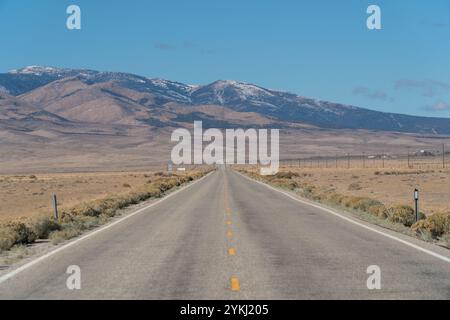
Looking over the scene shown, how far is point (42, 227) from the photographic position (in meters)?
19.9

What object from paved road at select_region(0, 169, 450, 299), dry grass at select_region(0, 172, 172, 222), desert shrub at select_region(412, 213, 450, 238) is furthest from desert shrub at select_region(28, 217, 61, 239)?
desert shrub at select_region(412, 213, 450, 238)

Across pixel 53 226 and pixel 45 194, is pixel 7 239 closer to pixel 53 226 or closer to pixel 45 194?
pixel 53 226

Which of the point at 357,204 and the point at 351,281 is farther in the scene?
the point at 357,204

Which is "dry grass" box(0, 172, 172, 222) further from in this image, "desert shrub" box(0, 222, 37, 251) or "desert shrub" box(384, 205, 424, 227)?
"desert shrub" box(384, 205, 424, 227)

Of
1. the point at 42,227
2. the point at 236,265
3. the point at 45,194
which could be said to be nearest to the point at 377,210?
the point at 42,227

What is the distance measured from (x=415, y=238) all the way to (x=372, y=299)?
8432 millimetres

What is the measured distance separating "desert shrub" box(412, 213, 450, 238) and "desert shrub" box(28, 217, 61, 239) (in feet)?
34.0

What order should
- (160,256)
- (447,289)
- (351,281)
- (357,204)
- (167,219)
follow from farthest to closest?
(357,204) < (167,219) < (160,256) < (351,281) < (447,289)

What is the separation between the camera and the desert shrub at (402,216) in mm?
22578

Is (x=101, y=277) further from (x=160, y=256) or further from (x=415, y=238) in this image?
(x=415, y=238)

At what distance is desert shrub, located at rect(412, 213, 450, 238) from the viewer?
18812 mm

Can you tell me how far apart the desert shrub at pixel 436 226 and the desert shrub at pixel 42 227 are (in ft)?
34.0
